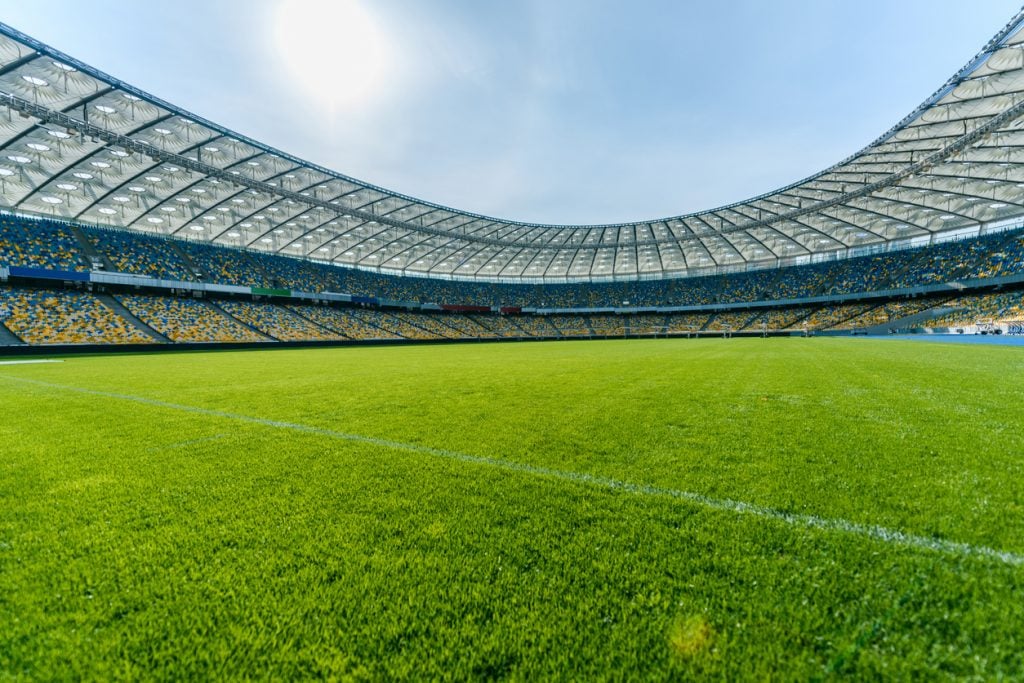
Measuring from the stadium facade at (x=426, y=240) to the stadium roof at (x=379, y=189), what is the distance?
0.14 meters

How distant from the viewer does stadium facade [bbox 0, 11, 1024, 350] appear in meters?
20.3

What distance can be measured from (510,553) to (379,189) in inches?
1271

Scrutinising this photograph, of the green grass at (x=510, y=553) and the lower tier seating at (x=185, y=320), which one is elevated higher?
the lower tier seating at (x=185, y=320)

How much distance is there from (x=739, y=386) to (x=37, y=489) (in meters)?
8.99

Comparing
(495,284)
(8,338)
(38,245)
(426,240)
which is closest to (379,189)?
(426,240)

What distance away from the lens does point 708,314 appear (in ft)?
192

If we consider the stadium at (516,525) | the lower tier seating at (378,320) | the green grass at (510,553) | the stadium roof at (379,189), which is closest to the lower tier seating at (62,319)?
the lower tier seating at (378,320)

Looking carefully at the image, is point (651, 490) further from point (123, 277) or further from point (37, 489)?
point (123, 277)

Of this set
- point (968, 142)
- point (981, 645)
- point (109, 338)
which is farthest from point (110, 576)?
point (968, 142)

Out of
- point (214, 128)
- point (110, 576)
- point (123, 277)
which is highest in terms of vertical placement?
point (214, 128)

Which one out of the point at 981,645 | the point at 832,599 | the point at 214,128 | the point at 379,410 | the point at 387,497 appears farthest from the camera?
the point at 214,128

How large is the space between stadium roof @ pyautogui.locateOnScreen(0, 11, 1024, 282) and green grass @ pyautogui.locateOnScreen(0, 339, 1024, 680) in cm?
2308

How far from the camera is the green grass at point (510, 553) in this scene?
55.9 inches

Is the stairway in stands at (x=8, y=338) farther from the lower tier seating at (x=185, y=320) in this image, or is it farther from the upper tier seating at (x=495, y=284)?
the upper tier seating at (x=495, y=284)
